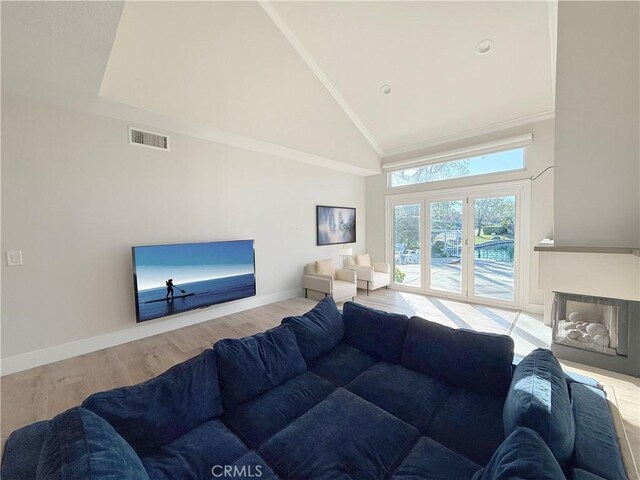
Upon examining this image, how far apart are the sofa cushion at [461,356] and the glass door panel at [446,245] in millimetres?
3467

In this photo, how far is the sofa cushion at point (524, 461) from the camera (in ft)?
2.63

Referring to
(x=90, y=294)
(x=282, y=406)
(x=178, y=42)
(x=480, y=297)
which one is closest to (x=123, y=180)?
(x=90, y=294)

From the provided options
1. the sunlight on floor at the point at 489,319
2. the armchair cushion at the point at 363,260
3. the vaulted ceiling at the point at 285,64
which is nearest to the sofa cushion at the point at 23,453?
the vaulted ceiling at the point at 285,64

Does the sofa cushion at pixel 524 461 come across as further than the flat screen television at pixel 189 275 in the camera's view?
No

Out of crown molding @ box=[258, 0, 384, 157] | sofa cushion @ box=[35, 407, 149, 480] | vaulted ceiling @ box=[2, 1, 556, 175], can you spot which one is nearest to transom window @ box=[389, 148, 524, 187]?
vaulted ceiling @ box=[2, 1, 556, 175]

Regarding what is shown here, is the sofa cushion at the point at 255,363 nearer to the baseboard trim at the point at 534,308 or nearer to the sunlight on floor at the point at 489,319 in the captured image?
the sunlight on floor at the point at 489,319

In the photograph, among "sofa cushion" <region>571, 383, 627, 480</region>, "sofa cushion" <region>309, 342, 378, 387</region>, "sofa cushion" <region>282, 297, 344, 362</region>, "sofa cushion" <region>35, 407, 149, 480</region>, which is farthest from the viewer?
"sofa cushion" <region>282, 297, 344, 362</region>

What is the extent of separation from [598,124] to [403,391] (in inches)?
93.5

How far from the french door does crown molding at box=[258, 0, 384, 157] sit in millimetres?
1506

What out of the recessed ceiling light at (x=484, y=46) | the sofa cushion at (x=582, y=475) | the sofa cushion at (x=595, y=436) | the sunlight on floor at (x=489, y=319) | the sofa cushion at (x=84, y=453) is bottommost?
the sunlight on floor at (x=489, y=319)

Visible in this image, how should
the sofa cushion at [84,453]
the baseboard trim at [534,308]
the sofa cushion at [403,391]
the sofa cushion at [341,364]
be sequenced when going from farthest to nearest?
the baseboard trim at [534,308] → the sofa cushion at [341,364] → the sofa cushion at [403,391] → the sofa cushion at [84,453]

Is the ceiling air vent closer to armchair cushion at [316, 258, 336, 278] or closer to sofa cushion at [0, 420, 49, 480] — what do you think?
sofa cushion at [0, 420, 49, 480]

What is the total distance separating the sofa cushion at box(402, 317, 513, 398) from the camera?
5.52ft

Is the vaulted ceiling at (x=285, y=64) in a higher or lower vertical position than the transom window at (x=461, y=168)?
higher
